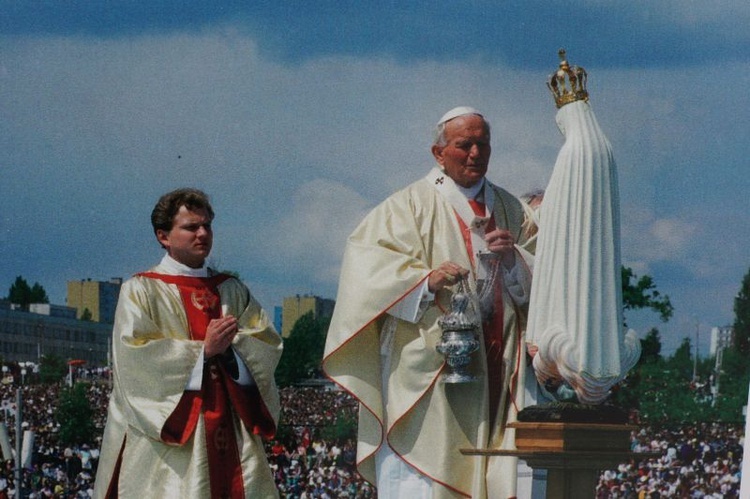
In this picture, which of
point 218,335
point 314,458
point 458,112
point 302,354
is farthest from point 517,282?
point 314,458

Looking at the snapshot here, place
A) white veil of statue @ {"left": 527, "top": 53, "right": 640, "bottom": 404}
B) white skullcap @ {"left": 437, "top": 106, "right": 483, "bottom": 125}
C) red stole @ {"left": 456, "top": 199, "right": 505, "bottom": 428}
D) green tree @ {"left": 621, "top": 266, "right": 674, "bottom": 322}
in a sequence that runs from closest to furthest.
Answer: white veil of statue @ {"left": 527, "top": 53, "right": 640, "bottom": 404}
red stole @ {"left": 456, "top": 199, "right": 505, "bottom": 428}
white skullcap @ {"left": 437, "top": 106, "right": 483, "bottom": 125}
green tree @ {"left": 621, "top": 266, "right": 674, "bottom": 322}

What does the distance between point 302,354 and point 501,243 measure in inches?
311

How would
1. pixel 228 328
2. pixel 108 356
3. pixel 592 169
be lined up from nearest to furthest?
pixel 592 169 < pixel 228 328 < pixel 108 356

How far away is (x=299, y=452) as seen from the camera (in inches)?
586

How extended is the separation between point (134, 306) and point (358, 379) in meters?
1.05

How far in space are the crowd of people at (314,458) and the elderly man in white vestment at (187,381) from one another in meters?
7.56

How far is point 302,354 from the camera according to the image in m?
14.0

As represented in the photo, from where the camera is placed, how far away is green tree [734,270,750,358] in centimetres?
1434

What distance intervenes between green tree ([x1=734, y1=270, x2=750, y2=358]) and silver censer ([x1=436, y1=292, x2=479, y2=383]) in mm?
8638

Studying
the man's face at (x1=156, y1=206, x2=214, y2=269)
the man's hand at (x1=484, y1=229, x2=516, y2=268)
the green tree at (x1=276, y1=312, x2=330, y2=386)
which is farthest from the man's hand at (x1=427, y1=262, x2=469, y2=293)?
the green tree at (x1=276, y1=312, x2=330, y2=386)

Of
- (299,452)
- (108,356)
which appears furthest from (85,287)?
(299,452)

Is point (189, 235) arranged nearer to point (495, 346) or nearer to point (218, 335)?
point (218, 335)

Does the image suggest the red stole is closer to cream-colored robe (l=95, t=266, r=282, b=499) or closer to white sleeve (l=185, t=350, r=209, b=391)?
cream-colored robe (l=95, t=266, r=282, b=499)

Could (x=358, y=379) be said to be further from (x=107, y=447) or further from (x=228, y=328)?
(x=107, y=447)
